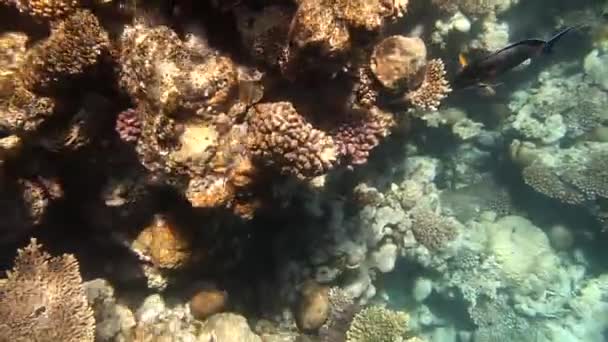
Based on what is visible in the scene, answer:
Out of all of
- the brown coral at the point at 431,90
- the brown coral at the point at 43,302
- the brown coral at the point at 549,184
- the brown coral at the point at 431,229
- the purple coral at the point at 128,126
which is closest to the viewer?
the purple coral at the point at 128,126

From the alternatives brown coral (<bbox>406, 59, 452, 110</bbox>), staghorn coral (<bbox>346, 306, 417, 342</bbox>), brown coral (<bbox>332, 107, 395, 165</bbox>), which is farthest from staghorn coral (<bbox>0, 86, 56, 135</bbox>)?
staghorn coral (<bbox>346, 306, 417, 342</bbox>)

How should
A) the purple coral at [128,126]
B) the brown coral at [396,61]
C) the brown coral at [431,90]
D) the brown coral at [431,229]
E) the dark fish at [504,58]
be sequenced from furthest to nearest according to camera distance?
the brown coral at [431,229] → the dark fish at [504,58] → the brown coral at [431,90] → the brown coral at [396,61] → the purple coral at [128,126]

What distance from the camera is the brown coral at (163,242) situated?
397 centimetres

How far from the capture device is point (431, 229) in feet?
23.0

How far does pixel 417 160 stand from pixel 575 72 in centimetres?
409

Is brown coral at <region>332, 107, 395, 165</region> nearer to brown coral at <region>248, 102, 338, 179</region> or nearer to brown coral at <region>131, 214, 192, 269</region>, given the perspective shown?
brown coral at <region>248, 102, 338, 179</region>

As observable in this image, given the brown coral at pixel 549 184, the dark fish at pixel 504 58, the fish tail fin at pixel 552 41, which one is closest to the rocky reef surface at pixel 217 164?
the dark fish at pixel 504 58

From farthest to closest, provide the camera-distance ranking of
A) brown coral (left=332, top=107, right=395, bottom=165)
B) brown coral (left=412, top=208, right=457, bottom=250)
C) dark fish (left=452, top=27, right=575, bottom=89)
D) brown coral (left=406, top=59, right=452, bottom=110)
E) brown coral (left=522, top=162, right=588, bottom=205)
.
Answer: brown coral (left=522, top=162, right=588, bottom=205), brown coral (left=412, top=208, right=457, bottom=250), dark fish (left=452, top=27, right=575, bottom=89), brown coral (left=406, top=59, right=452, bottom=110), brown coral (left=332, top=107, right=395, bottom=165)

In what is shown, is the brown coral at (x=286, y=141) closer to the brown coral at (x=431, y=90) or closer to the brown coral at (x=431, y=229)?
the brown coral at (x=431, y=90)

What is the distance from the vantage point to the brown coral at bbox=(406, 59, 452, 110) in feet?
14.4

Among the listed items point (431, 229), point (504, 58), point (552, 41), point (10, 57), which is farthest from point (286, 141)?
point (431, 229)

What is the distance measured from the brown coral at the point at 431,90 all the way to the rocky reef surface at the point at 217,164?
0.02 metres

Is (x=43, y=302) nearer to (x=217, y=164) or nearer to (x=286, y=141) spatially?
(x=217, y=164)

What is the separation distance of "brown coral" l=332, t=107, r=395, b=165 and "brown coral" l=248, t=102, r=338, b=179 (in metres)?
0.64
